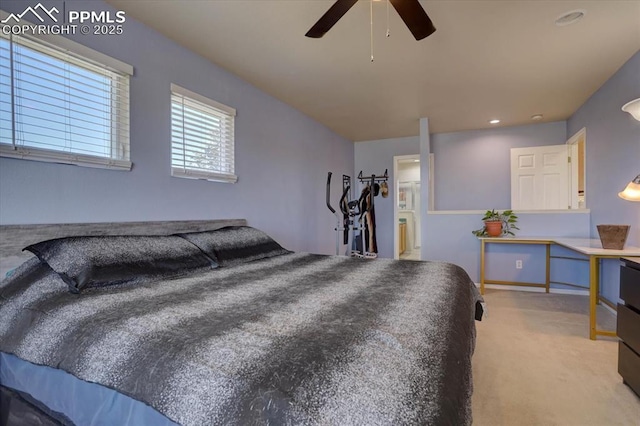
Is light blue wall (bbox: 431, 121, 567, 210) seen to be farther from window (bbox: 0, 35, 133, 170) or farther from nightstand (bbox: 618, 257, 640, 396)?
window (bbox: 0, 35, 133, 170)

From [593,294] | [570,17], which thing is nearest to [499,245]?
[593,294]

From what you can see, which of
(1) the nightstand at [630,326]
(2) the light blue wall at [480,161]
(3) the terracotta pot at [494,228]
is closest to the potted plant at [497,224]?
(3) the terracotta pot at [494,228]

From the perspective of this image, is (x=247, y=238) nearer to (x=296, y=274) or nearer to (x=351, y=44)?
(x=296, y=274)

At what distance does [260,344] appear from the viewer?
2.85ft

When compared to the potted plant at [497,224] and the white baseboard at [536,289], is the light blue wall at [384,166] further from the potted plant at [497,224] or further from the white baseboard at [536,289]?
the white baseboard at [536,289]

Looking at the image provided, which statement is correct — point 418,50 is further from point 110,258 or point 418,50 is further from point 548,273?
point 548,273

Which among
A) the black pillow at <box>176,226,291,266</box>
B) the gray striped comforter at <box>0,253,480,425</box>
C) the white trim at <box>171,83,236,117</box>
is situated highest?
the white trim at <box>171,83,236,117</box>

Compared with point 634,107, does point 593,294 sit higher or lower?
lower

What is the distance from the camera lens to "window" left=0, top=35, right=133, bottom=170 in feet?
5.40

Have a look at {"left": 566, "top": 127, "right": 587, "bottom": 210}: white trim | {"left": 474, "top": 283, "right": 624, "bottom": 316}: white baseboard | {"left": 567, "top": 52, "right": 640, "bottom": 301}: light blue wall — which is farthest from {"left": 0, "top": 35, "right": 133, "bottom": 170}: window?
{"left": 566, "top": 127, "right": 587, "bottom": 210}: white trim

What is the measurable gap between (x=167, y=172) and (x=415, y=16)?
201cm

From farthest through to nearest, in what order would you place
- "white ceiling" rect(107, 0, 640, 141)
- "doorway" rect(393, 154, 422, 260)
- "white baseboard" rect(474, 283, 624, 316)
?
1. "doorway" rect(393, 154, 422, 260)
2. "white baseboard" rect(474, 283, 624, 316)
3. "white ceiling" rect(107, 0, 640, 141)

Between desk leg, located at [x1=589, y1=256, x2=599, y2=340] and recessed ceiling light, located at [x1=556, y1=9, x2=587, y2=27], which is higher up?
recessed ceiling light, located at [x1=556, y1=9, x2=587, y2=27]

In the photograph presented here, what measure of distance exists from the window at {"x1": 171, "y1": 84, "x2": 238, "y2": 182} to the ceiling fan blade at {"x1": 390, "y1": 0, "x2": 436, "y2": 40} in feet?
5.92
